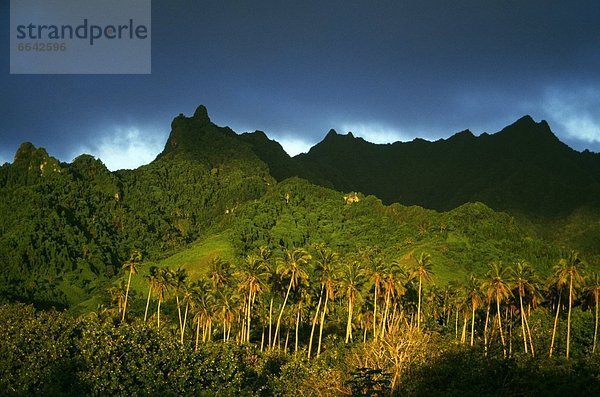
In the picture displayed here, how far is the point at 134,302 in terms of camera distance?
182 m

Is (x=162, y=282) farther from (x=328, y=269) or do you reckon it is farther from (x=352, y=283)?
(x=352, y=283)

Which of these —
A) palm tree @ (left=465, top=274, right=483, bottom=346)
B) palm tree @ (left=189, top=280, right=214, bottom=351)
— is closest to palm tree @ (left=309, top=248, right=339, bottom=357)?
palm tree @ (left=189, top=280, right=214, bottom=351)

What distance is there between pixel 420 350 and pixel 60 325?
50.0m

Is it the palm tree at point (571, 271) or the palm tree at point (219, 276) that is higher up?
the palm tree at point (571, 271)

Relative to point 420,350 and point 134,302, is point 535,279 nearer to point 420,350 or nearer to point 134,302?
point 420,350

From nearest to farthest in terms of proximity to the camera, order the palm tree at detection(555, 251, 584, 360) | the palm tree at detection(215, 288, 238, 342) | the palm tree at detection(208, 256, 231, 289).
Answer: the palm tree at detection(555, 251, 584, 360) → the palm tree at detection(215, 288, 238, 342) → the palm tree at detection(208, 256, 231, 289)

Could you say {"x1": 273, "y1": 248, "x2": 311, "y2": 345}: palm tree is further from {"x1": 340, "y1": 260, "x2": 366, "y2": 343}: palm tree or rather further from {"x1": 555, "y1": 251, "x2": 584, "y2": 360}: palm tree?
{"x1": 555, "y1": 251, "x2": 584, "y2": 360}: palm tree

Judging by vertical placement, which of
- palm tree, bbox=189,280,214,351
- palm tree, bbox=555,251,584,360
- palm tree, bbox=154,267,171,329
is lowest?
palm tree, bbox=189,280,214,351

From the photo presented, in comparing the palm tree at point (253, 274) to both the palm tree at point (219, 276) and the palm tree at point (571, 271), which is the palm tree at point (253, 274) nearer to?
the palm tree at point (219, 276)

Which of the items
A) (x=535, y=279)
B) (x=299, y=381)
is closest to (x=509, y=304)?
(x=535, y=279)

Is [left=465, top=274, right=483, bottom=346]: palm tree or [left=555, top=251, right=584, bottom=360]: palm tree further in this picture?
[left=465, top=274, right=483, bottom=346]: palm tree

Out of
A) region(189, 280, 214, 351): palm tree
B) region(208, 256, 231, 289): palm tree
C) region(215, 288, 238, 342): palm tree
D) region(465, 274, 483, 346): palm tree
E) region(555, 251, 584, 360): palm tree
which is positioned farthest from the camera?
region(208, 256, 231, 289): palm tree

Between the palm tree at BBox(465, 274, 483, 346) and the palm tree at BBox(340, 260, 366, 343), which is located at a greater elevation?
the palm tree at BBox(340, 260, 366, 343)

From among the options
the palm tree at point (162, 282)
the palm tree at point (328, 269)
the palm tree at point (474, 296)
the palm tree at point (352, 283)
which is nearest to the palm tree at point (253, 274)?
the palm tree at point (328, 269)
